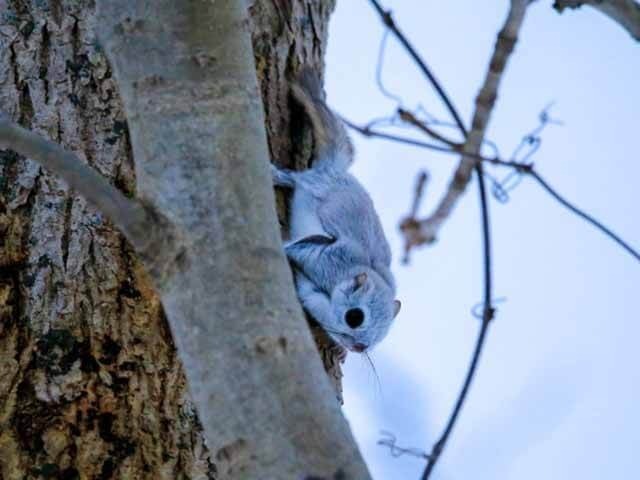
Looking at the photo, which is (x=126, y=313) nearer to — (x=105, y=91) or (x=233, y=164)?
(x=105, y=91)

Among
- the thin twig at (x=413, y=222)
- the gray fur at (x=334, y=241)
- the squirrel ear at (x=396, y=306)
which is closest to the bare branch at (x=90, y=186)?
the thin twig at (x=413, y=222)

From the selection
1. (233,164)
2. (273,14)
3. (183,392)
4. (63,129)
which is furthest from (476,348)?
(273,14)

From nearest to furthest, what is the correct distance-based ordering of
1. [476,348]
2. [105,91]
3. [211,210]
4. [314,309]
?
1. [211,210]
2. [476,348]
3. [105,91]
4. [314,309]

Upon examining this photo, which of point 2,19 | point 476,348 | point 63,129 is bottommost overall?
point 476,348

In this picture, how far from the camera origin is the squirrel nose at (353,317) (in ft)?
7.43

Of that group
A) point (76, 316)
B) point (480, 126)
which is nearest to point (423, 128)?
point (480, 126)

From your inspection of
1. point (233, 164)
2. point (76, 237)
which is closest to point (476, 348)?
point (233, 164)

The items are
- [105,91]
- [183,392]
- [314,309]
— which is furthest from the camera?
[314,309]

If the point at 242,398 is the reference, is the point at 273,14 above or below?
above

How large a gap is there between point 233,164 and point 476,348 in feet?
1.25

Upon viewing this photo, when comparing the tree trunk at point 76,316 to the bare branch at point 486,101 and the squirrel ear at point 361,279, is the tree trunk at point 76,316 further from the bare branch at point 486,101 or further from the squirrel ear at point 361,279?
the bare branch at point 486,101

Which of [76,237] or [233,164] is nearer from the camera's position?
[233,164]

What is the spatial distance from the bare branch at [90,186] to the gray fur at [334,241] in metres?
0.91

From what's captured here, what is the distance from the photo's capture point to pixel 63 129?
2045 mm
